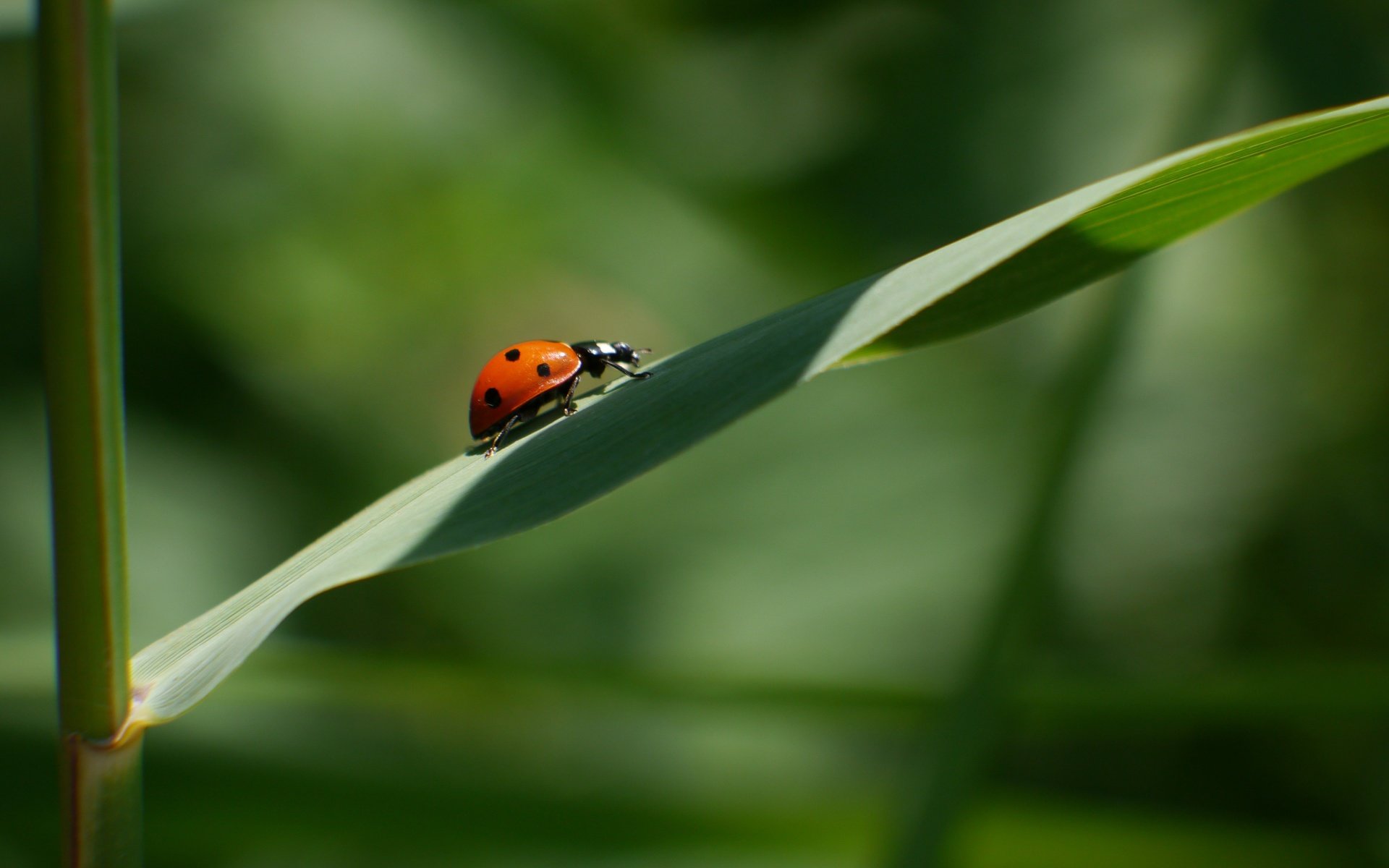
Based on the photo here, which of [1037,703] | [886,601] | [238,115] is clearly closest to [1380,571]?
[1037,703]

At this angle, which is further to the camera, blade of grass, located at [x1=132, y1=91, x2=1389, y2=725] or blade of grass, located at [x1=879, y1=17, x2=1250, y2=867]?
blade of grass, located at [x1=879, y1=17, x2=1250, y2=867]

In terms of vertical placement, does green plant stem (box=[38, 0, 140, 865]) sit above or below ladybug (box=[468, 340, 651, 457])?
below

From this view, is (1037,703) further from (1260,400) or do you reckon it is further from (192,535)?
(192,535)

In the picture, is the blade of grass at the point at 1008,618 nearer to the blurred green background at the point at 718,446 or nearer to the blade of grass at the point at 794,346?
the blade of grass at the point at 794,346

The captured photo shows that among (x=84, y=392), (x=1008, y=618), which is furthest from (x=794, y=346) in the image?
(x=1008, y=618)

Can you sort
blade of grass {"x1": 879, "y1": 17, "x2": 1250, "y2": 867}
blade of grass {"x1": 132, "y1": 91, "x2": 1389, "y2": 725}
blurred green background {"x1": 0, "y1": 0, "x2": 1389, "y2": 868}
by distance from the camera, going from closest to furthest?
blade of grass {"x1": 132, "y1": 91, "x2": 1389, "y2": 725} < blade of grass {"x1": 879, "y1": 17, "x2": 1250, "y2": 867} < blurred green background {"x1": 0, "y1": 0, "x2": 1389, "y2": 868}

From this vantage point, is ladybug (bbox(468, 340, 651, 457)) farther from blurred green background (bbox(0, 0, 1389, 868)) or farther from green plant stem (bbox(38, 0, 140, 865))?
blurred green background (bbox(0, 0, 1389, 868))

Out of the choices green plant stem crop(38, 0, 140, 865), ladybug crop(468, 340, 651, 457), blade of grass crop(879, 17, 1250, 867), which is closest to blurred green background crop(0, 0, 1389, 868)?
blade of grass crop(879, 17, 1250, 867)
